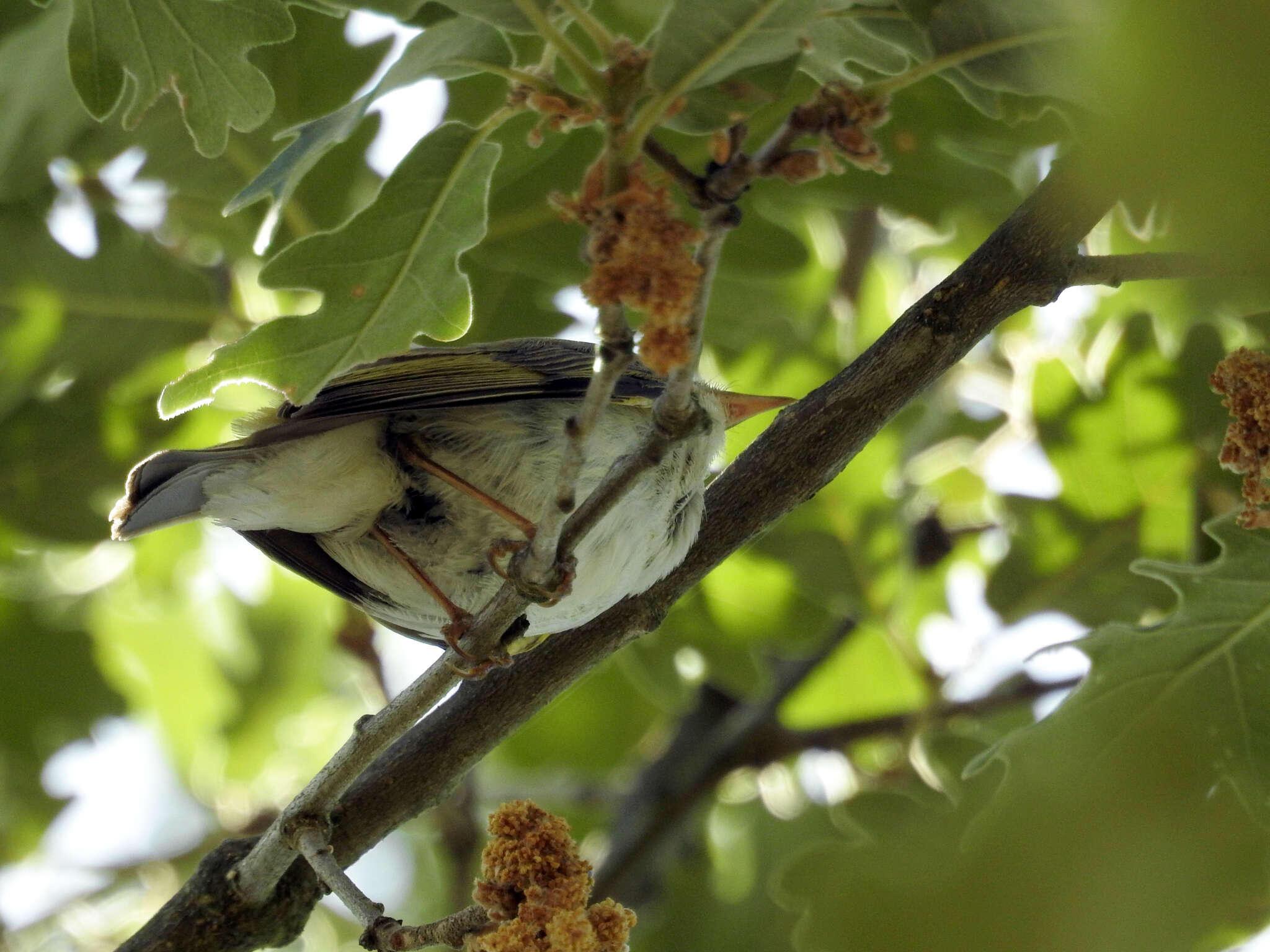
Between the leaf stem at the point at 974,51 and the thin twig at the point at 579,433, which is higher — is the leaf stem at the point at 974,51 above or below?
above

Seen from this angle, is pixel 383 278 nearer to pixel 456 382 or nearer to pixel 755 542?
pixel 456 382

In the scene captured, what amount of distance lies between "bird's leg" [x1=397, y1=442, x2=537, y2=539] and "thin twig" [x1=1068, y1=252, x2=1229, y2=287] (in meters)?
1.37

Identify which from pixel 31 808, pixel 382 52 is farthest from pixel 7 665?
pixel 382 52

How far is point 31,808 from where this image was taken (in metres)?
5.29

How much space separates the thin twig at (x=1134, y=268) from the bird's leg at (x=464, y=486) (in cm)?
137

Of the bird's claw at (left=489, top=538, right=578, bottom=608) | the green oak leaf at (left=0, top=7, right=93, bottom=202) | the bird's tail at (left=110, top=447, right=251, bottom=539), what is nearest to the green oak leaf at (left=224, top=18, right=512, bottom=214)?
the bird's claw at (left=489, top=538, right=578, bottom=608)

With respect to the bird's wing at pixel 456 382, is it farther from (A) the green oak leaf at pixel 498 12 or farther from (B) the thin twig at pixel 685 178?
(B) the thin twig at pixel 685 178

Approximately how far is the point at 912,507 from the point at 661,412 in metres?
3.18

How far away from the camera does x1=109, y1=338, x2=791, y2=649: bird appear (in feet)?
9.96

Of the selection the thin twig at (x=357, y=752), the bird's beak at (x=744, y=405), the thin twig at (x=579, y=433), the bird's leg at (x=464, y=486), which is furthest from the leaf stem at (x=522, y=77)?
the bird's beak at (x=744, y=405)

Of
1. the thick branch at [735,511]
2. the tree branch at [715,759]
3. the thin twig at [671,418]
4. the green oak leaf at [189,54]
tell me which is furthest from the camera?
the tree branch at [715,759]

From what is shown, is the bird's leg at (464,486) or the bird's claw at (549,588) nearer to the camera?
the bird's claw at (549,588)

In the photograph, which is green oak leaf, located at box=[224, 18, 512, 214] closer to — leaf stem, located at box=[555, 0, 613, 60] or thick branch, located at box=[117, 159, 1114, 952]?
leaf stem, located at box=[555, 0, 613, 60]

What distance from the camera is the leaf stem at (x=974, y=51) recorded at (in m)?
2.12
